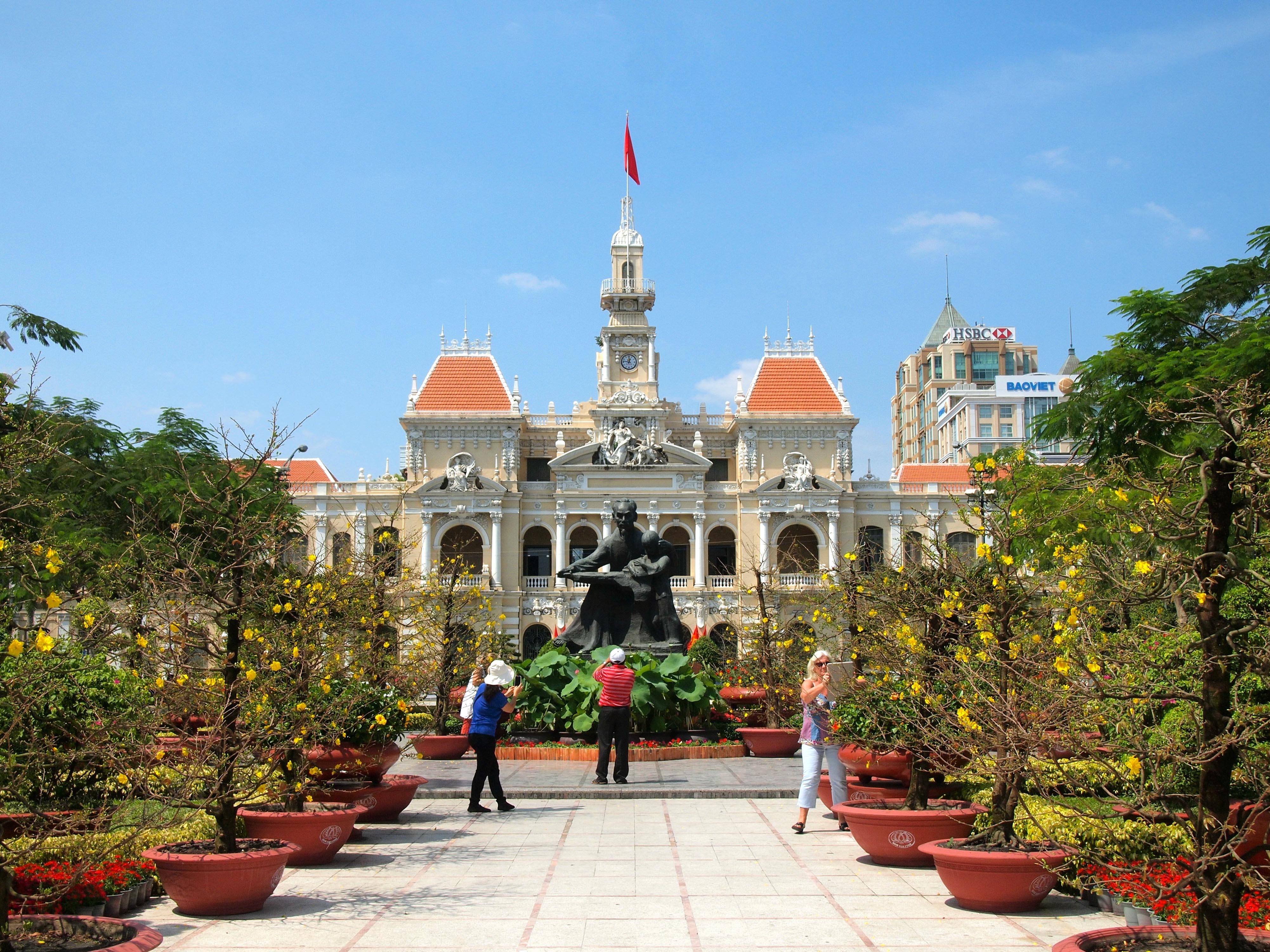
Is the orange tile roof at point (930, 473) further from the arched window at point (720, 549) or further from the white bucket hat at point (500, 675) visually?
the white bucket hat at point (500, 675)

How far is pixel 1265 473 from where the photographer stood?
5359mm

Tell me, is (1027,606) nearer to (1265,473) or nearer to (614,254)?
(1265,473)

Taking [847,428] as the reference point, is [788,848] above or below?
below

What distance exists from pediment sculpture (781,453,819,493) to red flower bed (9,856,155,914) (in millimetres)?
44248

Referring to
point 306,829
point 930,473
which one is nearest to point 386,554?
point 306,829

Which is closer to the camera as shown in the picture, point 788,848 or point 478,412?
point 788,848

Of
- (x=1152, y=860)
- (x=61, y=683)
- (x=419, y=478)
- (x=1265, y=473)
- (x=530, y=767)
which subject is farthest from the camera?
(x=419, y=478)

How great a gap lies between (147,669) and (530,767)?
772cm

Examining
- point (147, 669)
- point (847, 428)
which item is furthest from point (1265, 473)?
point (847, 428)

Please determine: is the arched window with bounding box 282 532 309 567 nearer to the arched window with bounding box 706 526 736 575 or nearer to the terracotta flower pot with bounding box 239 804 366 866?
the terracotta flower pot with bounding box 239 804 366 866

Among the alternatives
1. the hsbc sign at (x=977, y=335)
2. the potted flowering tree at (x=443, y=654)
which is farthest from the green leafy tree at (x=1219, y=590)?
the hsbc sign at (x=977, y=335)

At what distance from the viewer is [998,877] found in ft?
24.7

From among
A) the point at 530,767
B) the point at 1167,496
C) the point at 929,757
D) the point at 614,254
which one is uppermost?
the point at 614,254

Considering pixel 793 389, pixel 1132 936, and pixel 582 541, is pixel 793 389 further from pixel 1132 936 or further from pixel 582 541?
pixel 1132 936
